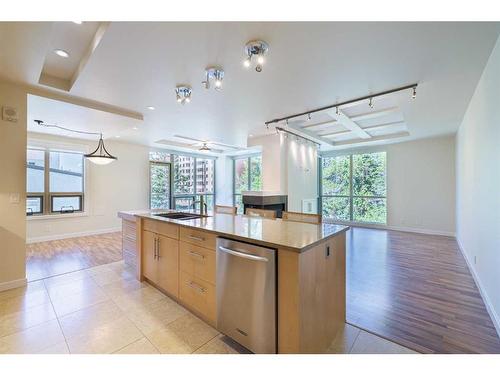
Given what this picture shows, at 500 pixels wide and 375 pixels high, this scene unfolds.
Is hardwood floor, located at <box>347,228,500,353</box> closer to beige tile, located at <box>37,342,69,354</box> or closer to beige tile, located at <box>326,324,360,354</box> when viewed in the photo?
beige tile, located at <box>326,324,360,354</box>

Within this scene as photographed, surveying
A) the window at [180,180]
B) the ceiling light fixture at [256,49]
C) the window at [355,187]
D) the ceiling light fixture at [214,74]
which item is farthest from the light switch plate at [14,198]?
the window at [355,187]

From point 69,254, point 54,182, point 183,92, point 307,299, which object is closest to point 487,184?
point 307,299

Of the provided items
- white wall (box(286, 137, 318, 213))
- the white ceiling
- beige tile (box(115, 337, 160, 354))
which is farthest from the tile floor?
white wall (box(286, 137, 318, 213))

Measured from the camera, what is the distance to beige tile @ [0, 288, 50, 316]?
7.45ft

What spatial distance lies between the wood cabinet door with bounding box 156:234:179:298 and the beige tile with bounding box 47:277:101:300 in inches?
34.1

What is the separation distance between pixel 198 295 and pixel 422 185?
638 cm

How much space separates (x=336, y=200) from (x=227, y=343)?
6.41 m

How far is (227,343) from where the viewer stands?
1.78 m

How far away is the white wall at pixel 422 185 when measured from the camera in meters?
5.60

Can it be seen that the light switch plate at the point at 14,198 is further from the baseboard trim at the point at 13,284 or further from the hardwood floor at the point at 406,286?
the hardwood floor at the point at 406,286

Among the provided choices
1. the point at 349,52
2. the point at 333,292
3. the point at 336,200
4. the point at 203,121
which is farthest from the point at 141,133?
the point at 336,200

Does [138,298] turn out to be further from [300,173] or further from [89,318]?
[300,173]
